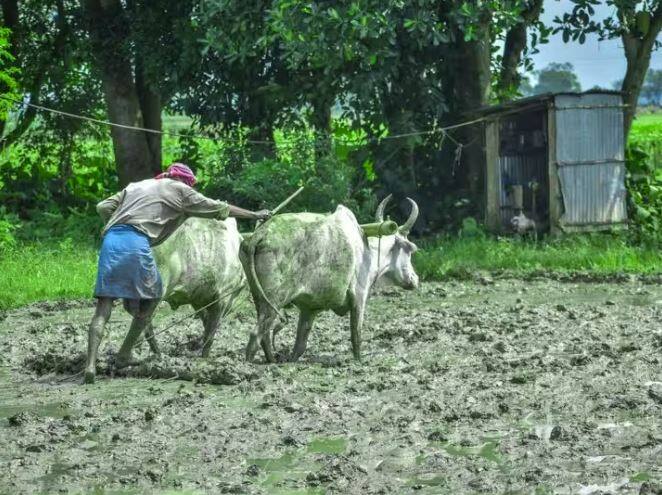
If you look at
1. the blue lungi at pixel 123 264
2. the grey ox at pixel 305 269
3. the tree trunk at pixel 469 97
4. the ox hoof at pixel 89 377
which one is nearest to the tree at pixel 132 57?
the tree trunk at pixel 469 97

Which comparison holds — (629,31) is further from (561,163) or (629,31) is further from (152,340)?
(152,340)

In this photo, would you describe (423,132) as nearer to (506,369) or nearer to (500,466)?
(506,369)

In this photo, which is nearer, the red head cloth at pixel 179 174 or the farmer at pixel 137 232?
the farmer at pixel 137 232

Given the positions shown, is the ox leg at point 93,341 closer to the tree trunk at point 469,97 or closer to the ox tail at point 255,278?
the ox tail at point 255,278

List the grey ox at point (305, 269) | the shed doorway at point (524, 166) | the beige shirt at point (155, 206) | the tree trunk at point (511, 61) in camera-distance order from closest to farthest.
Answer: the beige shirt at point (155, 206)
the grey ox at point (305, 269)
the shed doorway at point (524, 166)
the tree trunk at point (511, 61)

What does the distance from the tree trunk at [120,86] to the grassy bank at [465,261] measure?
3.29 metres

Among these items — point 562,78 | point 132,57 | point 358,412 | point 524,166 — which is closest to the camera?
point 358,412

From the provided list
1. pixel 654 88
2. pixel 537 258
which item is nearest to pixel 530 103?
pixel 537 258

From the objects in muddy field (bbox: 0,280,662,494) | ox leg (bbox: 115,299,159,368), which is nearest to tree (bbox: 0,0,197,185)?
muddy field (bbox: 0,280,662,494)

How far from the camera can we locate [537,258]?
16.2 metres

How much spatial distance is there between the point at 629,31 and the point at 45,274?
30.0ft

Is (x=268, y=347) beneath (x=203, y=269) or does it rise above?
beneath

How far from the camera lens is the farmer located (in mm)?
9008

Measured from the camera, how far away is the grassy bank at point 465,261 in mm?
14766
